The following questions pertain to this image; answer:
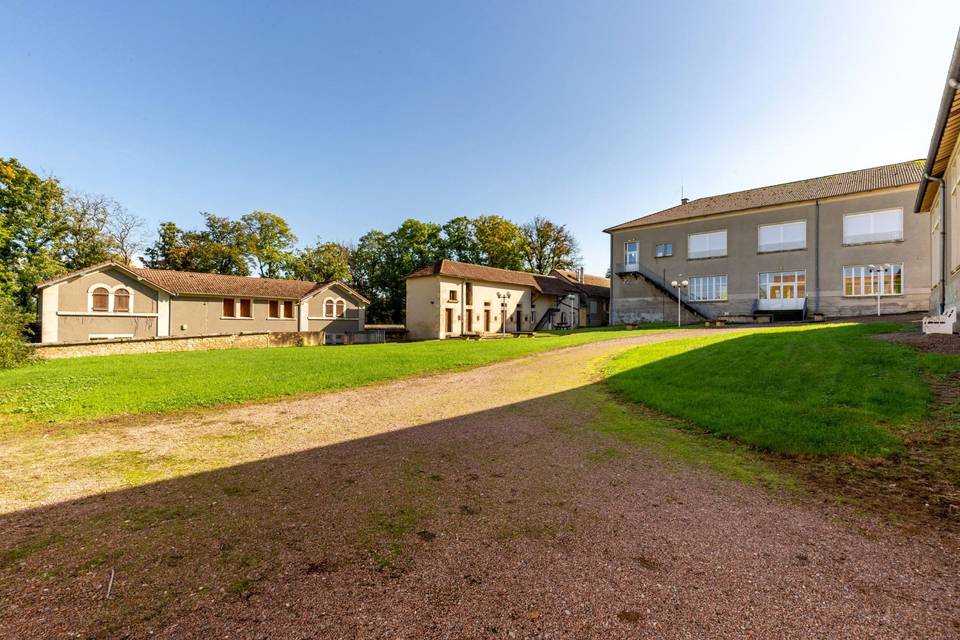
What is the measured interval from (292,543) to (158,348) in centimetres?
2352

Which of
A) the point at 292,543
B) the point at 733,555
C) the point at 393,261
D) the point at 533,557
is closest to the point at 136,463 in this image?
the point at 292,543

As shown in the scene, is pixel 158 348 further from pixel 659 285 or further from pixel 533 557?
pixel 659 285

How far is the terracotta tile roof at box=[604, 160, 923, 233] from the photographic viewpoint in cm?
2670

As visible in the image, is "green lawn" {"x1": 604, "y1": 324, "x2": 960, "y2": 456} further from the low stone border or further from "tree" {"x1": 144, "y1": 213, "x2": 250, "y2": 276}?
"tree" {"x1": 144, "y1": 213, "x2": 250, "y2": 276}

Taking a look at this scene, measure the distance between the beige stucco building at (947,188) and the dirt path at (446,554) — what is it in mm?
11446

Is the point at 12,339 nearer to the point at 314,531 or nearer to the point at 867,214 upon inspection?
the point at 314,531

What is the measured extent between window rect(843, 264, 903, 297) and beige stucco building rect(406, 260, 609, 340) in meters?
20.7

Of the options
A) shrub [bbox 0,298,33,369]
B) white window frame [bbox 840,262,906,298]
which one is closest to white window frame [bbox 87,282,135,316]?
shrub [bbox 0,298,33,369]

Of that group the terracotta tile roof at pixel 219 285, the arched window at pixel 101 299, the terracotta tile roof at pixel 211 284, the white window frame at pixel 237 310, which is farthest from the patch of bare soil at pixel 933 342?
the arched window at pixel 101 299

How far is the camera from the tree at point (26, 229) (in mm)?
29438

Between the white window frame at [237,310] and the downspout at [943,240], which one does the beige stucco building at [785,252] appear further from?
the white window frame at [237,310]

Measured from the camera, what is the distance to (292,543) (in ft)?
9.67

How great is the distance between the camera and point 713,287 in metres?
31.9

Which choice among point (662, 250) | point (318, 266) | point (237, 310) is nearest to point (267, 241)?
point (318, 266)
